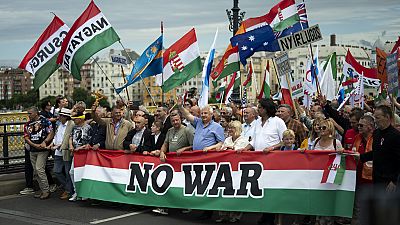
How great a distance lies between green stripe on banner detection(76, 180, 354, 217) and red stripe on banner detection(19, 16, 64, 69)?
4.01m

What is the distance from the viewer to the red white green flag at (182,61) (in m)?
12.6

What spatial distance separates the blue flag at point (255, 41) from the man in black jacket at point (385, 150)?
526cm

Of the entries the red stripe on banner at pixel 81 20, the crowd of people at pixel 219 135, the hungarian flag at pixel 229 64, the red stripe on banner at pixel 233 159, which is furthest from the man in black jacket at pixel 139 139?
the hungarian flag at pixel 229 64

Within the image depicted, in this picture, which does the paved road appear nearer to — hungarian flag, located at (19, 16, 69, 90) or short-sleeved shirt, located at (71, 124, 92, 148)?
short-sleeved shirt, located at (71, 124, 92, 148)

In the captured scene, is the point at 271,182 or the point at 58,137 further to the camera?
the point at 58,137

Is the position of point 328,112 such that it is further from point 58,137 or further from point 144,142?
point 58,137

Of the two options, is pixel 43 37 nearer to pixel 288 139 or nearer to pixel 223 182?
pixel 223 182

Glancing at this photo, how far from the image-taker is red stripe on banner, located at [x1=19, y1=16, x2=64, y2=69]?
1181 cm

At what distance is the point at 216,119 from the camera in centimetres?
1015

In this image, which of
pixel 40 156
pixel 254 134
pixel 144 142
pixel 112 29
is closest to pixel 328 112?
pixel 254 134

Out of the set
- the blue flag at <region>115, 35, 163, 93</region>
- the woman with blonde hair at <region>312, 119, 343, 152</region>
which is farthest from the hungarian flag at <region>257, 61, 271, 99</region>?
the woman with blonde hair at <region>312, 119, 343, 152</region>

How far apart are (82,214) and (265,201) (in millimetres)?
3130

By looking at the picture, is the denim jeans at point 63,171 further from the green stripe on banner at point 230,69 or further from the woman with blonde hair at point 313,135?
the green stripe on banner at point 230,69

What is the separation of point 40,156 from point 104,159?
1697 mm
